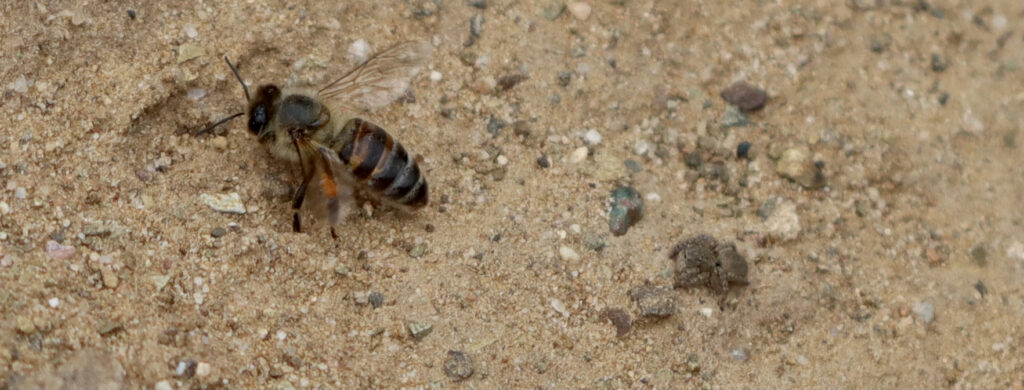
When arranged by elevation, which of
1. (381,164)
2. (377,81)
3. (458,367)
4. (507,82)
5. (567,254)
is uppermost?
(377,81)

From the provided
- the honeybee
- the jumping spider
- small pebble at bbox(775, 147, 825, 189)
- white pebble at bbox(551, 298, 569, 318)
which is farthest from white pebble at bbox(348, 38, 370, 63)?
small pebble at bbox(775, 147, 825, 189)

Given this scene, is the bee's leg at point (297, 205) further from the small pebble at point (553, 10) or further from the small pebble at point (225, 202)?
the small pebble at point (553, 10)

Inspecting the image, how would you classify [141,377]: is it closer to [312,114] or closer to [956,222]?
[312,114]

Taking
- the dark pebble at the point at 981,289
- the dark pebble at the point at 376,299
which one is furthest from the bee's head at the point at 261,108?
the dark pebble at the point at 981,289

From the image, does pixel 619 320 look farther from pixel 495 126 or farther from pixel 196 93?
pixel 196 93

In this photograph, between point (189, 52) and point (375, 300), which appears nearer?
point (375, 300)

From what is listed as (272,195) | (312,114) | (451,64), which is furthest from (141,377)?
(451,64)

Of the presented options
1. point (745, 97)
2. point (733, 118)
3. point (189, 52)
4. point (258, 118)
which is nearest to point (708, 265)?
point (733, 118)
